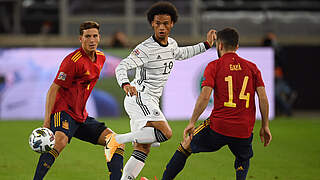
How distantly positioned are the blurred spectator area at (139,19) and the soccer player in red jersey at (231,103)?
13471 millimetres

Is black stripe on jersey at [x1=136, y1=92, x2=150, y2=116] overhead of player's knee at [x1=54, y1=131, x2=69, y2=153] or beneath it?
overhead

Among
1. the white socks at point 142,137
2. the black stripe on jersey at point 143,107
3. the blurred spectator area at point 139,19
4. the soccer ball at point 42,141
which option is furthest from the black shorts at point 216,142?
the blurred spectator area at point 139,19

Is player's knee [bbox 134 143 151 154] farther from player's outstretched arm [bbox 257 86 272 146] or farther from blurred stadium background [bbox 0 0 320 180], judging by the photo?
blurred stadium background [bbox 0 0 320 180]

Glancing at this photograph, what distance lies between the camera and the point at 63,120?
638cm

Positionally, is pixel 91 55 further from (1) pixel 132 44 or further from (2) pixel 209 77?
(1) pixel 132 44

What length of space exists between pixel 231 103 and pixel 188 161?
121 inches

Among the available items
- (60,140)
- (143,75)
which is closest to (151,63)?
(143,75)

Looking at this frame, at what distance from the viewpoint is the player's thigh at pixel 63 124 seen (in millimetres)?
6309

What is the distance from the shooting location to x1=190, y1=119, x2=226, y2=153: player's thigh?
6.00 m

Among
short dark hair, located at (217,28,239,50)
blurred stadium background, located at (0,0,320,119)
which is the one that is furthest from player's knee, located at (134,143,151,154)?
blurred stadium background, located at (0,0,320,119)

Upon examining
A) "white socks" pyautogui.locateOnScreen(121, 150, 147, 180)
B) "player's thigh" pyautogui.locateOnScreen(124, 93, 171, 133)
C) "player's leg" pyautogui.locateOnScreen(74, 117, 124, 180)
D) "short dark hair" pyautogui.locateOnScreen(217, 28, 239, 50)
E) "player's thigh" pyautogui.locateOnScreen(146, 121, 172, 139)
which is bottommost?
"white socks" pyautogui.locateOnScreen(121, 150, 147, 180)

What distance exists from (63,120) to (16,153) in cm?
356

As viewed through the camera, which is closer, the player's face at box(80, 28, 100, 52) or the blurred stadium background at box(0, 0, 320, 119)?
the player's face at box(80, 28, 100, 52)

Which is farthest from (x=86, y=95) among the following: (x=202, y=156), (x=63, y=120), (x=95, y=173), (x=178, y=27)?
(x=178, y=27)
